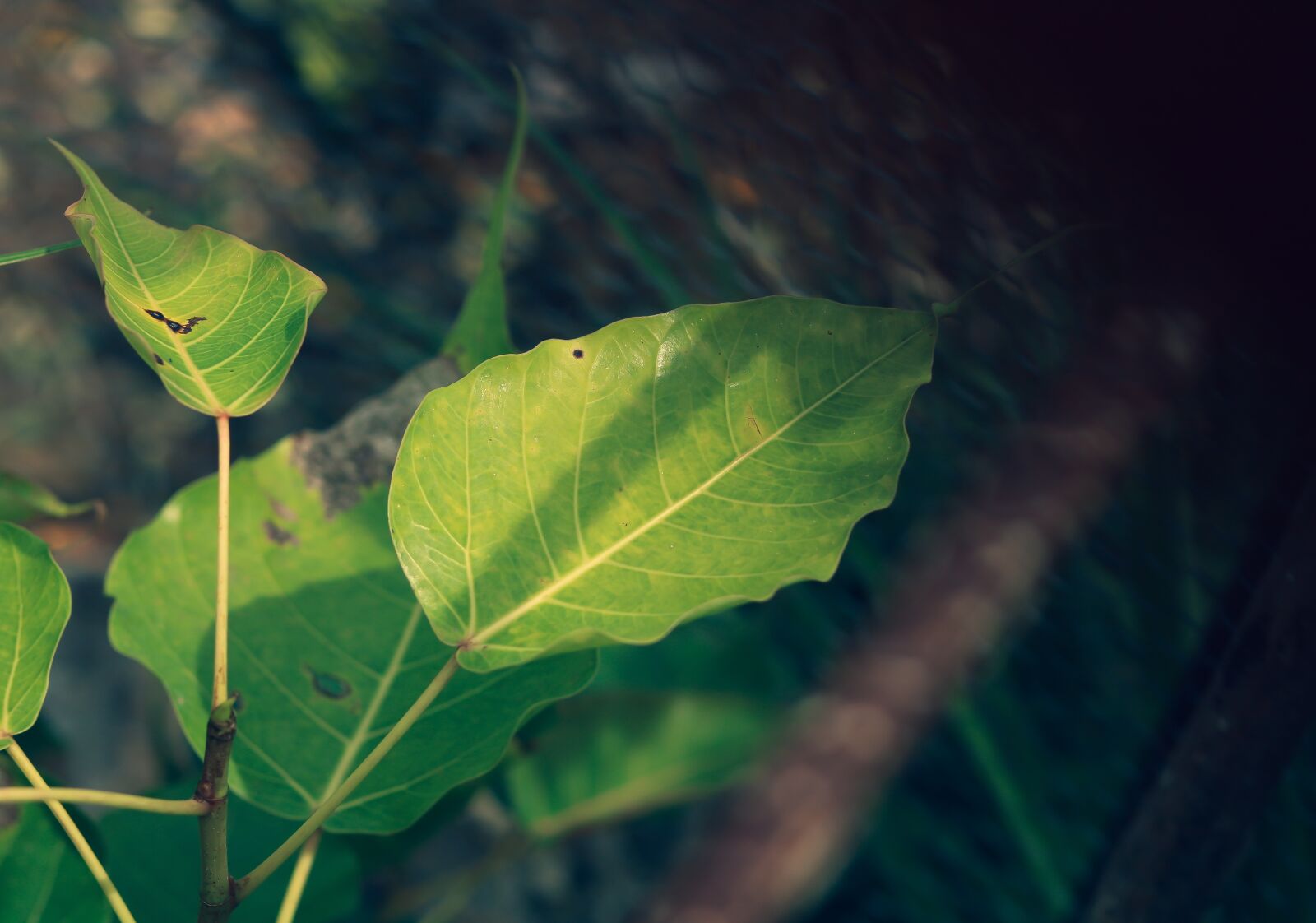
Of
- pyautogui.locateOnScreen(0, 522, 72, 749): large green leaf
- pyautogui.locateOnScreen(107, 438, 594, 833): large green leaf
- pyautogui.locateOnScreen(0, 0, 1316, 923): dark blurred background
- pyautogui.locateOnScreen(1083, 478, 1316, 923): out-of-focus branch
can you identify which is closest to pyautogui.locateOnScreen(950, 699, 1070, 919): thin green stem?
pyautogui.locateOnScreen(0, 0, 1316, 923): dark blurred background

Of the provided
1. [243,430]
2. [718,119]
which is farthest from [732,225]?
[243,430]

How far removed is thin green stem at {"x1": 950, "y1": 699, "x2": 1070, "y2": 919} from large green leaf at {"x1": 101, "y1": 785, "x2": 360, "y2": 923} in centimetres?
33

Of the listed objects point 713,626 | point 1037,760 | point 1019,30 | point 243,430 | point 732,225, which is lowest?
point 243,430

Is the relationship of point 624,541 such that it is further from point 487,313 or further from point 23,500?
point 23,500

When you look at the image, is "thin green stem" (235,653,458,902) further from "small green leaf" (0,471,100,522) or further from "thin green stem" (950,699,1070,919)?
"thin green stem" (950,699,1070,919)

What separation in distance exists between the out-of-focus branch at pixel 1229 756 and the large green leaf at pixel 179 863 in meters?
0.34

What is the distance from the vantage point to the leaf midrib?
0.22 m

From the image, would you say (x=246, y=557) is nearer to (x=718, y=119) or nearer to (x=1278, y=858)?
(x=718, y=119)

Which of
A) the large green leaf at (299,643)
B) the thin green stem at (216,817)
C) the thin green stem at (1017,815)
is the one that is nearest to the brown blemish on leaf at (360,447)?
the large green leaf at (299,643)

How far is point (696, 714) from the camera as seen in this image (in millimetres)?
526

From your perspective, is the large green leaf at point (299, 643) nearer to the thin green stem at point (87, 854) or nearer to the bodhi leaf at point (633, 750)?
the thin green stem at point (87, 854)

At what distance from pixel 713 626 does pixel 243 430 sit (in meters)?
0.51

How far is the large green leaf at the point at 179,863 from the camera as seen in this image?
1.11ft

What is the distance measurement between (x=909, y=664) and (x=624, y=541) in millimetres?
179
